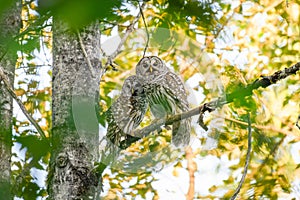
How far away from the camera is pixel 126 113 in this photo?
120 inches

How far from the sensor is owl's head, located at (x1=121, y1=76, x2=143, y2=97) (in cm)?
315

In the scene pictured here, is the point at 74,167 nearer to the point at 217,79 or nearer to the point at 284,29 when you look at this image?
the point at 217,79

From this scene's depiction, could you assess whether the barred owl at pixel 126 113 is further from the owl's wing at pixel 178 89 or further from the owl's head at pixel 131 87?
the owl's wing at pixel 178 89

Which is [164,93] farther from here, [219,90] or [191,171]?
[191,171]

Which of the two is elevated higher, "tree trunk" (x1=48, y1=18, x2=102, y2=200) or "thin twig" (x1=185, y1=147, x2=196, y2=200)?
"thin twig" (x1=185, y1=147, x2=196, y2=200)

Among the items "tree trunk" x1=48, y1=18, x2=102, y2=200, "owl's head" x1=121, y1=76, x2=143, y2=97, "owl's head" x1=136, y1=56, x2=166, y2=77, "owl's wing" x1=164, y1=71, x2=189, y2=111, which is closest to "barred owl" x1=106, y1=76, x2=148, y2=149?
"owl's head" x1=121, y1=76, x2=143, y2=97

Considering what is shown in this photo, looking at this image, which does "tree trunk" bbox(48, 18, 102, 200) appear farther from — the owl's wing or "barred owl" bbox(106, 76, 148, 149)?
the owl's wing

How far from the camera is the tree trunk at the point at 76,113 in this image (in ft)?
6.84

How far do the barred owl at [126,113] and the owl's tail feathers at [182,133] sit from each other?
0.90ft

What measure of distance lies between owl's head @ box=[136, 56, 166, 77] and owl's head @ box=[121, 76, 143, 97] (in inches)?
3.4

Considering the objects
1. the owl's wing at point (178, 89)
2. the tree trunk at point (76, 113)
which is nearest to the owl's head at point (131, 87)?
the owl's wing at point (178, 89)

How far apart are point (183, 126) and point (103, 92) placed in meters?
1.52

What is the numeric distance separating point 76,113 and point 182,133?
53.8 inches

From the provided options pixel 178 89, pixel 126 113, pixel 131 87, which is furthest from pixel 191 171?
pixel 126 113
